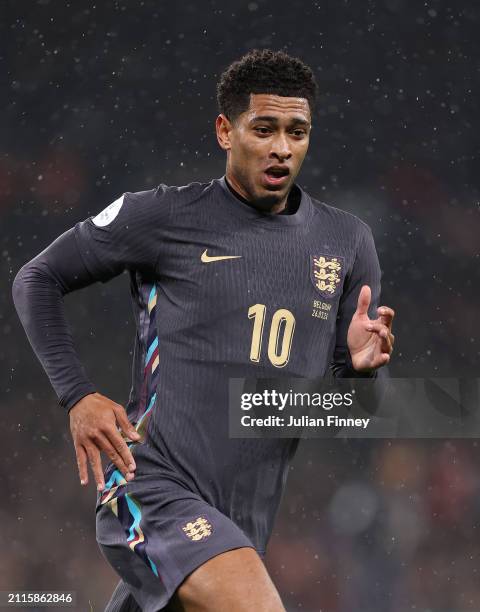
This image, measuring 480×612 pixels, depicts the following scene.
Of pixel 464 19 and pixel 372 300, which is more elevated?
pixel 464 19

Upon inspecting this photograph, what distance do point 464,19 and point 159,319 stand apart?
4.97 metres

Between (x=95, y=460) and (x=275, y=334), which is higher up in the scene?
(x=275, y=334)

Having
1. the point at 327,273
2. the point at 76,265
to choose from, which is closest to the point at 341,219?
the point at 327,273

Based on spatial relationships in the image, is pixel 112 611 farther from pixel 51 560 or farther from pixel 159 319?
pixel 51 560

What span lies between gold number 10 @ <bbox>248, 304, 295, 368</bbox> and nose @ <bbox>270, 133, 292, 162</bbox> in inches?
18.2

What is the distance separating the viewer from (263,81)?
331 centimetres

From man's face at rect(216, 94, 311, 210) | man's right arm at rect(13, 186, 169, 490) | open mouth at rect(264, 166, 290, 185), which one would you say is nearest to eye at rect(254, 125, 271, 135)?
man's face at rect(216, 94, 311, 210)

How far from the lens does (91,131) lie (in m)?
7.24

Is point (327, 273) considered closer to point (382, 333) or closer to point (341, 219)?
point (341, 219)

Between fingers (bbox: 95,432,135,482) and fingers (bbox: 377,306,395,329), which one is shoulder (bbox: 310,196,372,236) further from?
fingers (bbox: 95,432,135,482)

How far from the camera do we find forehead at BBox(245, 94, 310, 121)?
3.25 m

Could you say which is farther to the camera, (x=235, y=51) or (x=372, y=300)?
(x=235, y=51)

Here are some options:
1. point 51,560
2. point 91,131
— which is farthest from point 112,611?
point 91,131

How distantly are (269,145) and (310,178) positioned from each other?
13.3ft
